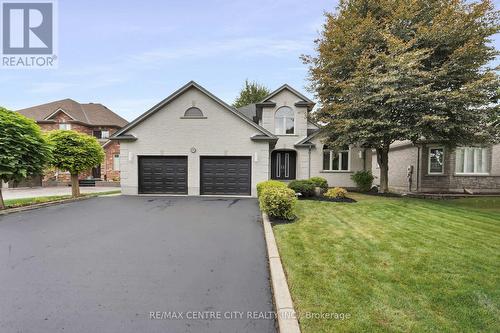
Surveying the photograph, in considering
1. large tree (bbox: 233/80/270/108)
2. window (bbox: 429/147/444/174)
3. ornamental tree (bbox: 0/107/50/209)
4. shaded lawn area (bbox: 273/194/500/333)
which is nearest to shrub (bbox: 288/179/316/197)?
shaded lawn area (bbox: 273/194/500/333)

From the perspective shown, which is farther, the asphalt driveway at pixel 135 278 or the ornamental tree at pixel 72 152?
the ornamental tree at pixel 72 152

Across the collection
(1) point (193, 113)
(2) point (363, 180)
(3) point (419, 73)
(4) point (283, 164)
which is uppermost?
(3) point (419, 73)

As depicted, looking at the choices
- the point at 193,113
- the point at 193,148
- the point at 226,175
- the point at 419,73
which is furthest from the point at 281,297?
the point at 193,113

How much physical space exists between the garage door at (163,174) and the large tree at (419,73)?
9.33m

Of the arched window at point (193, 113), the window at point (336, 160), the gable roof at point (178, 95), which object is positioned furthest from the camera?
the window at point (336, 160)

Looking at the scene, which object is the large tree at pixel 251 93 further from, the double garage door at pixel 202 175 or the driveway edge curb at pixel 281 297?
the driveway edge curb at pixel 281 297

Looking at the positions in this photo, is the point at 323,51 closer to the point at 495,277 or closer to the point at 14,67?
the point at 495,277

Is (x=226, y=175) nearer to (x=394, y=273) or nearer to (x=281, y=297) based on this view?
(x=394, y=273)

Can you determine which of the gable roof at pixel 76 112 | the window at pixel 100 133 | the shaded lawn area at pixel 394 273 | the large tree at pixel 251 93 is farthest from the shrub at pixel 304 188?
the large tree at pixel 251 93

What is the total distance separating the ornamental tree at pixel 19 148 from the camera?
927 cm

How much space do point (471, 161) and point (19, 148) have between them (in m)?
24.2

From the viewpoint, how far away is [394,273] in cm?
373

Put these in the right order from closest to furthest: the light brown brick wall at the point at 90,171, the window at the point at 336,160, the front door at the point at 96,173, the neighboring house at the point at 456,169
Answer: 1. the neighboring house at the point at 456,169
2. the window at the point at 336,160
3. the light brown brick wall at the point at 90,171
4. the front door at the point at 96,173

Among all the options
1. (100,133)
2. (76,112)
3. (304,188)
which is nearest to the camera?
(304,188)
